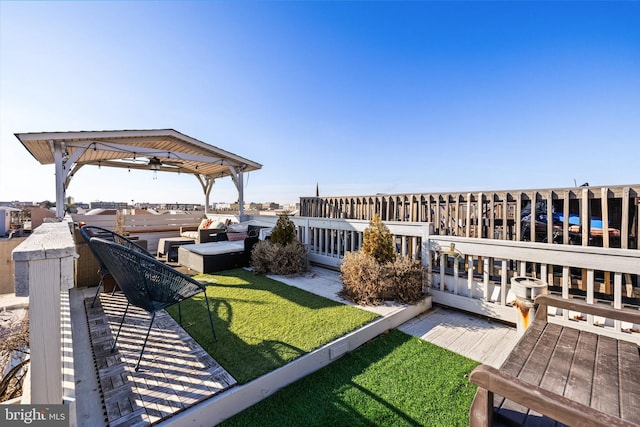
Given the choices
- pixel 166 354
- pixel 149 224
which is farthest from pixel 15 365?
pixel 149 224

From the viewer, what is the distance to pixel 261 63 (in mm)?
8055

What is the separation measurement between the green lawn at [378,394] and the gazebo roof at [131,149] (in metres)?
7.84

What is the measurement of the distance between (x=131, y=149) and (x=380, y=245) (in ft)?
25.8

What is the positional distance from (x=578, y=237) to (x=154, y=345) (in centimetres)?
587

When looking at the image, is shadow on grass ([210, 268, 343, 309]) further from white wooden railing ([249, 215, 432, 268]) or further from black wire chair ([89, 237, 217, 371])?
black wire chair ([89, 237, 217, 371])

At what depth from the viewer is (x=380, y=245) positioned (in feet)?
12.8

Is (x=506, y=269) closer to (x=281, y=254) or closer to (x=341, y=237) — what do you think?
(x=341, y=237)

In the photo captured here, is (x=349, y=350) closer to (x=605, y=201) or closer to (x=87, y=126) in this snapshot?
(x=605, y=201)

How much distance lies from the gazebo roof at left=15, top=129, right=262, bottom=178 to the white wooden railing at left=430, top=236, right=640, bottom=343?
777 cm

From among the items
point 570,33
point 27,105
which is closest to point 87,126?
point 27,105

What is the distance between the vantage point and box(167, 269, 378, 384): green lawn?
233 centimetres

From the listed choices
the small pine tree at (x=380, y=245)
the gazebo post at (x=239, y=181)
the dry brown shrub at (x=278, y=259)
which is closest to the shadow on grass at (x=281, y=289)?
the dry brown shrub at (x=278, y=259)

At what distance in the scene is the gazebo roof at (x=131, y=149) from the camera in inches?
252

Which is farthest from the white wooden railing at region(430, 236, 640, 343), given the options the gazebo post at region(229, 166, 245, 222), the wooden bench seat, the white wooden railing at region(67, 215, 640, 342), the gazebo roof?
the gazebo roof
